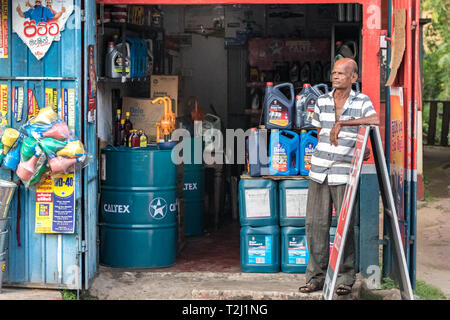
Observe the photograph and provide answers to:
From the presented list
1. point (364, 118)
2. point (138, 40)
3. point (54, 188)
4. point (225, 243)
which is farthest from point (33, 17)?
point (225, 243)

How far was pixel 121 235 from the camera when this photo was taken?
24.7 ft

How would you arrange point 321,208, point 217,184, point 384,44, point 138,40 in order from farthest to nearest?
1. point 217,184
2. point 138,40
3. point 384,44
4. point 321,208

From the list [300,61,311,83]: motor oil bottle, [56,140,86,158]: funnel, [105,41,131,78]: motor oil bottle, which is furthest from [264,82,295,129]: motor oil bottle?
[300,61,311,83]: motor oil bottle

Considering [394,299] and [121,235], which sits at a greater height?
[121,235]

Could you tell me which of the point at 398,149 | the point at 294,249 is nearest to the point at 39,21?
the point at 294,249

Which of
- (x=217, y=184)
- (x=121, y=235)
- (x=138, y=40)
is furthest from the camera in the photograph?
(x=217, y=184)

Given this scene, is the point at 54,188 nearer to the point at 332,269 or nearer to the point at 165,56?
the point at 332,269

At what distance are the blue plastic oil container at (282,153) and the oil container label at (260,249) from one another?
687 millimetres

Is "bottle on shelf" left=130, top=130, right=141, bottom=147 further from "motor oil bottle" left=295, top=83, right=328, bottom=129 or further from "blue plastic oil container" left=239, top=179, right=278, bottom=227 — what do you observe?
"motor oil bottle" left=295, top=83, right=328, bottom=129

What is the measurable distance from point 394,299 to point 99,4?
4.11 metres

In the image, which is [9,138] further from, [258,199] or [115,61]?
[258,199]

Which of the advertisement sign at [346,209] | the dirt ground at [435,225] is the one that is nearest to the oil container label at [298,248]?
the advertisement sign at [346,209]

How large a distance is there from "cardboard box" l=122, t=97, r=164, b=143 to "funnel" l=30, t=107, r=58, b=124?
193 cm

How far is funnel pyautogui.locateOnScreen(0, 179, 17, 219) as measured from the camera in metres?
6.46
